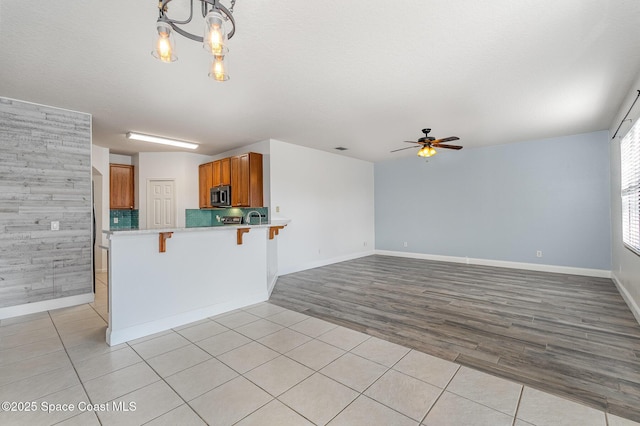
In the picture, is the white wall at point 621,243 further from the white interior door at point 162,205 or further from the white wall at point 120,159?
the white wall at point 120,159

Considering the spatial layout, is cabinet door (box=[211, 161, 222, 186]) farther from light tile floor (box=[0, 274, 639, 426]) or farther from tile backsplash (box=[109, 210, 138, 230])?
light tile floor (box=[0, 274, 639, 426])

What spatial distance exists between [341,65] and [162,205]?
5.72 meters

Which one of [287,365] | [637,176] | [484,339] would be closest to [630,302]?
[637,176]

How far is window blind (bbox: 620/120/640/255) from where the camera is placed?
334cm

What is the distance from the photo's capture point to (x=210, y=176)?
6773 millimetres

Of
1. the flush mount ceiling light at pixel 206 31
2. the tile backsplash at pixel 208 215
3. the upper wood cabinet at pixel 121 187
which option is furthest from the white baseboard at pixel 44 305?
the flush mount ceiling light at pixel 206 31

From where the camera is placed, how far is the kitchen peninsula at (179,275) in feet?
9.46

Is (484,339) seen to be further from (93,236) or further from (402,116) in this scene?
(93,236)

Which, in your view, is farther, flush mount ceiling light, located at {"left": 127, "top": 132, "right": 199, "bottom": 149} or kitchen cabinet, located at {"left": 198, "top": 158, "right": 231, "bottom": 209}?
kitchen cabinet, located at {"left": 198, "top": 158, "right": 231, "bottom": 209}

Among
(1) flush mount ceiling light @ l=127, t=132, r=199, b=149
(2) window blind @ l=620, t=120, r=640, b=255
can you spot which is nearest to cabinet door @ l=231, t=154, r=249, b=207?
(1) flush mount ceiling light @ l=127, t=132, r=199, b=149

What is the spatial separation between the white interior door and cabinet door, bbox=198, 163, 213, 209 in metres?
0.60

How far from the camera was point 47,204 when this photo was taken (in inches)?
156

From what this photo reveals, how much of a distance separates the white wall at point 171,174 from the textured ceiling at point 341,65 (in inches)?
68.8

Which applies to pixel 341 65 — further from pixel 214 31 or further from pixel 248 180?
pixel 248 180
